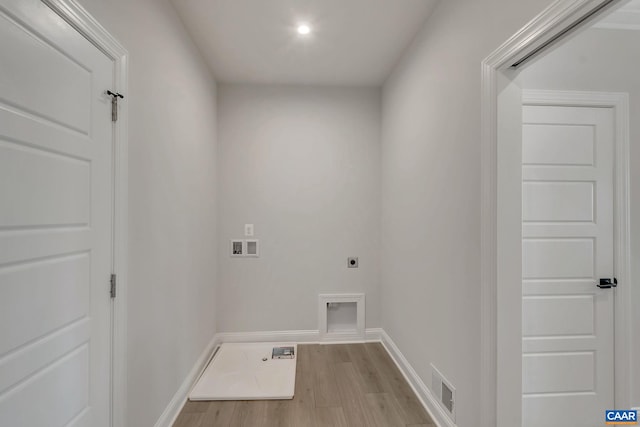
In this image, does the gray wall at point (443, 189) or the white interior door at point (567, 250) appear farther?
the white interior door at point (567, 250)

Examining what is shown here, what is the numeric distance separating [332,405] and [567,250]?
1.92m

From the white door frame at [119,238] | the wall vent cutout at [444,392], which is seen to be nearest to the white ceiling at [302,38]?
the white door frame at [119,238]

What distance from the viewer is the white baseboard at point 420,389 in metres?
1.80

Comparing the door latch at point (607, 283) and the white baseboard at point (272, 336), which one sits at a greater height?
the door latch at point (607, 283)

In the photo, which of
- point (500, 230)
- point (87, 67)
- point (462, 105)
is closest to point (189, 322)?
point (87, 67)

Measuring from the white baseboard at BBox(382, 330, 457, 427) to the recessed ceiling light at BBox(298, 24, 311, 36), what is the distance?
110 inches

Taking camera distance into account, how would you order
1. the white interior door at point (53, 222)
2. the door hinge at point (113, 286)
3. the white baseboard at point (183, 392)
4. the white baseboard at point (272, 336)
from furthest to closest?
the white baseboard at point (272, 336)
the white baseboard at point (183, 392)
the door hinge at point (113, 286)
the white interior door at point (53, 222)

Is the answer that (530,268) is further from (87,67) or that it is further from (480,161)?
(87,67)

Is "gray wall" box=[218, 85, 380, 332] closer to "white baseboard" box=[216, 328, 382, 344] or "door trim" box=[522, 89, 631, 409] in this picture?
"white baseboard" box=[216, 328, 382, 344]

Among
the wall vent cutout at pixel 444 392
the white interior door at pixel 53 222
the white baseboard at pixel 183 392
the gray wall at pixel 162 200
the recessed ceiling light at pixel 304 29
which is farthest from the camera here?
the recessed ceiling light at pixel 304 29

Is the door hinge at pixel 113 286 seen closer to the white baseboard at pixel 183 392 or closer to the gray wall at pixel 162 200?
the gray wall at pixel 162 200

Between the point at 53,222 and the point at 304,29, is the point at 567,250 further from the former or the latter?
the point at 53,222

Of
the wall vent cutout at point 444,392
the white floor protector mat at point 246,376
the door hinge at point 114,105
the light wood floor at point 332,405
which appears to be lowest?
the light wood floor at point 332,405

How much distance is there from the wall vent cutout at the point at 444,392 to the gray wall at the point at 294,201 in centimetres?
122
